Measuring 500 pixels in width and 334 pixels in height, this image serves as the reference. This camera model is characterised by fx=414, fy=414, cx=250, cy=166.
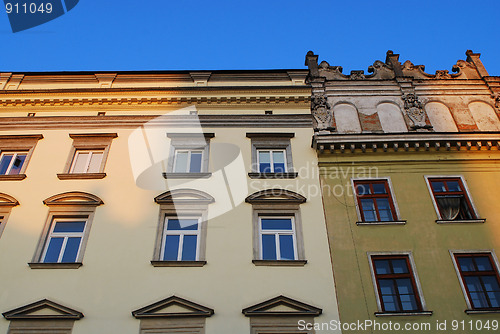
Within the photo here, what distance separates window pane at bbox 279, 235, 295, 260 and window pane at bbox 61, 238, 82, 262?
20.3 ft

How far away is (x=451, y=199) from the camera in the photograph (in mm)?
13711

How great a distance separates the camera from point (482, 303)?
11234 mm

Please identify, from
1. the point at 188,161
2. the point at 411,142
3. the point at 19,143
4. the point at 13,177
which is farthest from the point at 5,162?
the point at 411,142

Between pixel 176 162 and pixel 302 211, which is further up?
pixel 176 162

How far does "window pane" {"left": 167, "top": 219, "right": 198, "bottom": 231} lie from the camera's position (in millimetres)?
13047

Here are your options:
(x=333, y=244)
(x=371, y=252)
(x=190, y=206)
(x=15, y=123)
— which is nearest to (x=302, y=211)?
(x=333, y=244)

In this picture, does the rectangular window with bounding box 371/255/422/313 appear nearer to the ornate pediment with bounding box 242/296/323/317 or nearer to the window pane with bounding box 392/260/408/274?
the window pane with bounding box 392/260/408/274

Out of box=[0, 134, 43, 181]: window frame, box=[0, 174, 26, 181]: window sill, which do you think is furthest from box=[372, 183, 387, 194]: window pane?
box=[0, 134, 43, 181]: window frame

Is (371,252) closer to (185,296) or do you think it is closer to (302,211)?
(302,211)

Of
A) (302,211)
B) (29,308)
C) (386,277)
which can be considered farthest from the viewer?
(302,211)

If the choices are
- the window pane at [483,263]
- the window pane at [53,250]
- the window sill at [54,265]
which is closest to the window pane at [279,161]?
the window pane at [483,263]

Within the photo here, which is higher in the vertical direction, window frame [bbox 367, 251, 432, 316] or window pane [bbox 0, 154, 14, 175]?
window pane [bbox 0, 154, 14, 175]

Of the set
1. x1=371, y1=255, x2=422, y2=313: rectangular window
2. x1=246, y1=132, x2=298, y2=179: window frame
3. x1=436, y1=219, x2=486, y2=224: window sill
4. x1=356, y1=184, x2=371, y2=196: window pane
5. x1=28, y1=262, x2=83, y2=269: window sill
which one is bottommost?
x1=371, y1=255, x2=422, y2=313: rectangular window

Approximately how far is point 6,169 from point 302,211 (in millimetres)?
10850
